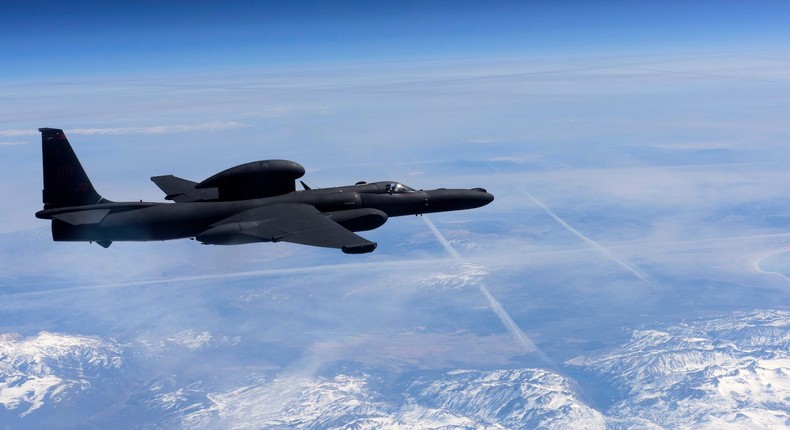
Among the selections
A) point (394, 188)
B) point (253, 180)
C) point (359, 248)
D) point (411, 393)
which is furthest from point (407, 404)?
point (359, 248)

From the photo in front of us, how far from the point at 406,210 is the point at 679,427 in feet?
508

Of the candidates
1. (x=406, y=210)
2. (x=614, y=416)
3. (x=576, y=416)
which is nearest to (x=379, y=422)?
(x=576, y=416)

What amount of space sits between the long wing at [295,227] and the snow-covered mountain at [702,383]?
522 ft

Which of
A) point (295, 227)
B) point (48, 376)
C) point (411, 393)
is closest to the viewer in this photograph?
point (295, 227)

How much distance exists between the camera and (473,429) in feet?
560

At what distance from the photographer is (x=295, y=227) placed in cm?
3142

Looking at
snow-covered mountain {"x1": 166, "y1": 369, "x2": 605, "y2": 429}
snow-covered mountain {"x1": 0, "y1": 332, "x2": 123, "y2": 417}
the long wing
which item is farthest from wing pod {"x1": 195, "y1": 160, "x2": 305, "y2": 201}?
snow-covered mountain {"x1": 0, "y1": 332, "x2": 123, "y2": 417}

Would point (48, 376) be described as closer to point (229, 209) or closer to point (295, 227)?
point (229, 209)

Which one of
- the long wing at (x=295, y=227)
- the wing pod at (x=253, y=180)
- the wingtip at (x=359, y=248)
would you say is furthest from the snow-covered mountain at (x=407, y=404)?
the wingtip at (x=359, y=248)

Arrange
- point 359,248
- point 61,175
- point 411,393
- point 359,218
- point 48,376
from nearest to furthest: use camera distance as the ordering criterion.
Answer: point 359,248 < point 61,175 < point 359,218 < point 411,393 < point 48,376

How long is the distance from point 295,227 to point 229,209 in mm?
5283

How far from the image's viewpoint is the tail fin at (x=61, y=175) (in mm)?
31141

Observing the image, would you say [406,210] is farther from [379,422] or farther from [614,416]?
[614,416]

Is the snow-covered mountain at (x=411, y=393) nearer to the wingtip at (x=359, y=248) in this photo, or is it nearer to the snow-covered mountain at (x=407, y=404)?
the snow-covered mountain at (x=407, y=404)
